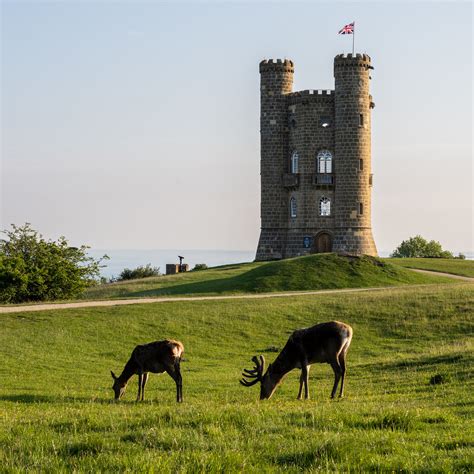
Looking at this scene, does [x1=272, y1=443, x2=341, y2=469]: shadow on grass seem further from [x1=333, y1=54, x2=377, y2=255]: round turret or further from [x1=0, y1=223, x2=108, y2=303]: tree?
[x1=333, y1=54, x2=377, y2=255]: round turret

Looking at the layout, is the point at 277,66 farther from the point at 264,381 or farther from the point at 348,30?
the point at 264,381

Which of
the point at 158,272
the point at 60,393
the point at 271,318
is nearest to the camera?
the point at 60,393

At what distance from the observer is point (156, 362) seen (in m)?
17.5

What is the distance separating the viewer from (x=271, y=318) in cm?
3459

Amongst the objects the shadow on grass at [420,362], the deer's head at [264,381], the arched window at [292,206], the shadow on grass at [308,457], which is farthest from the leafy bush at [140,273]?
the shadow on grass at [308,457]

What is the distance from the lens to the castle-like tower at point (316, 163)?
7469cm

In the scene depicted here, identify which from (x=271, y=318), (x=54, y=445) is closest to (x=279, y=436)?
(x=54, y=445)

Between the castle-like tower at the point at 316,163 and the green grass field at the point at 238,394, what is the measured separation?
32179 millimetres

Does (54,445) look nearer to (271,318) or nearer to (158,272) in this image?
(271,318)

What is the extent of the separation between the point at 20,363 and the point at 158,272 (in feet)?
194

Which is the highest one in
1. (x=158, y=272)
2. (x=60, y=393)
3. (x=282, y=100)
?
(x=282, y=100)

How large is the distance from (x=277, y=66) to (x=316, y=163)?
35.8ft

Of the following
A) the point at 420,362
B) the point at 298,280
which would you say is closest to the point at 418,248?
the point at 298,280

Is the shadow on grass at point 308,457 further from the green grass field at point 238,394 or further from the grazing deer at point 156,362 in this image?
the grazing deer at point 156,362
